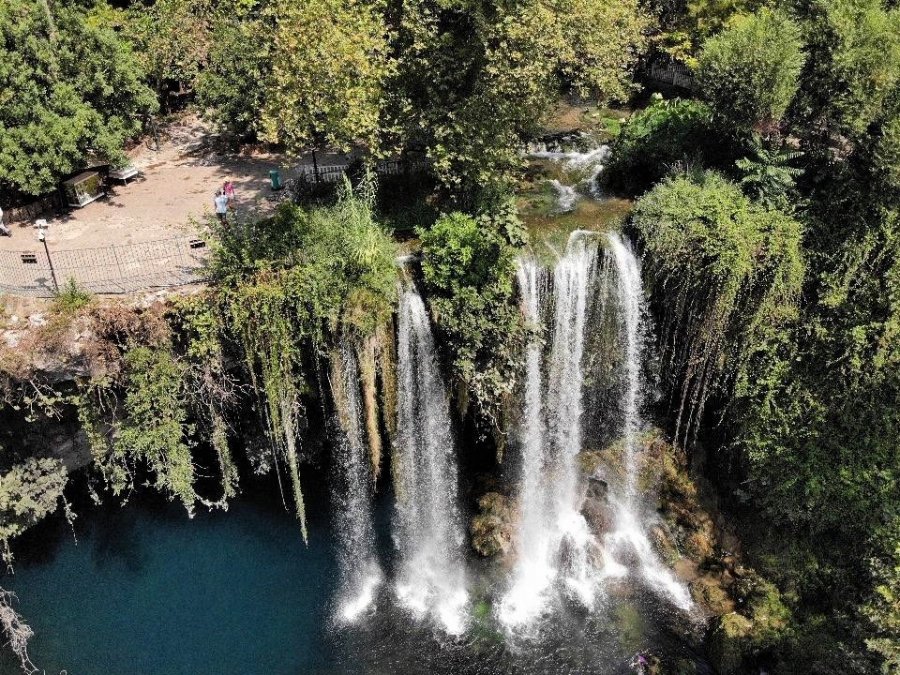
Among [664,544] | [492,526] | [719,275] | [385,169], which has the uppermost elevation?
[385,169]

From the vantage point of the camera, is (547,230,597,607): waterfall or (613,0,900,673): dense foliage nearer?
(613,0,900,673): dense foliage

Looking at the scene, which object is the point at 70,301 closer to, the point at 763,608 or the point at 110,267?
the point at 110,267

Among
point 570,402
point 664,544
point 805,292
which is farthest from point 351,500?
point 805,292

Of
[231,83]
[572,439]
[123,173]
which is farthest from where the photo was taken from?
[231,83]

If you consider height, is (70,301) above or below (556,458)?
above

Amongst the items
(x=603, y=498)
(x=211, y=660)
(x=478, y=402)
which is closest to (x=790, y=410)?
(x=603, y=498)

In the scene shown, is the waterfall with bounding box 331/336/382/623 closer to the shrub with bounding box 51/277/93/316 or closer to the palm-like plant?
the shrub with bounding box 51/277/93/316

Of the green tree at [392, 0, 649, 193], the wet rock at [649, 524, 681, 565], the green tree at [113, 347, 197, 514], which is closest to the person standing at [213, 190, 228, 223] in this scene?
the green tree at [113, 347, 197, 514]
